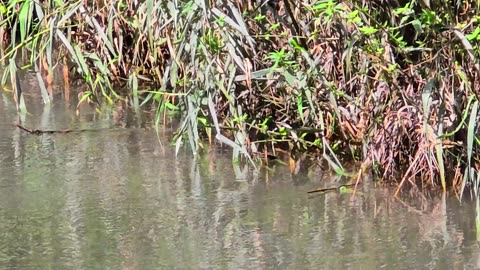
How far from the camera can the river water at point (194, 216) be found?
106 inches

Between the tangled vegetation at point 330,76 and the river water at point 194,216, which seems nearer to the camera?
the river water at point 194,216

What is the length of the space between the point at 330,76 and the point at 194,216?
2.81ft

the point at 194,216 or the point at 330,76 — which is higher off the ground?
the point at 330,76

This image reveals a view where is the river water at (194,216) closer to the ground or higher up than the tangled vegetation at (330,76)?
closer to the ground

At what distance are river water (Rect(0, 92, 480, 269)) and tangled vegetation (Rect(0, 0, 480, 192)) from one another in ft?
0.43

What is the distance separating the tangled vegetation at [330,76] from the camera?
3098 millimetres

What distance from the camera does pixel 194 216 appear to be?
299 cm

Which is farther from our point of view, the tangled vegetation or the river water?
the tangled vegetation

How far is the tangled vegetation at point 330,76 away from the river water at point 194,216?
0.43 ft

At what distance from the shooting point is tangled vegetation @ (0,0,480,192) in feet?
10.2

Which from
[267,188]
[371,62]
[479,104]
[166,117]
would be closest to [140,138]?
[166,117]

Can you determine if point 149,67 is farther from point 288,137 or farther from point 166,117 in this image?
point 288,137

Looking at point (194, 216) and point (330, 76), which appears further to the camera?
point (330, 76)

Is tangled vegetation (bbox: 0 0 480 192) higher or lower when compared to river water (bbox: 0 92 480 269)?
higher
